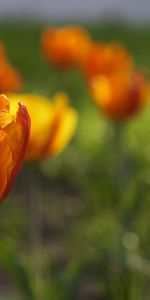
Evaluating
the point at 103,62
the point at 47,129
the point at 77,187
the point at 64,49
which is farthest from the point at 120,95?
the point at 77,187

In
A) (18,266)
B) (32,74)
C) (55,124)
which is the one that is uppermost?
(55,124)

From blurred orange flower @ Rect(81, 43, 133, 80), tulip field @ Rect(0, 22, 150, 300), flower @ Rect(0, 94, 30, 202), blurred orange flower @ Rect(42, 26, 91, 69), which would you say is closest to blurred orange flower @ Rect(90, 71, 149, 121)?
tulip field @ Rect(0, 22, 150, 300)

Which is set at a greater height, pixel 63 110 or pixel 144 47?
pixel 63 110

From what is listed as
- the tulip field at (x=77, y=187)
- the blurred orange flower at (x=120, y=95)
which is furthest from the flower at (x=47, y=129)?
the blurred orange flower at (x=120, y=95)

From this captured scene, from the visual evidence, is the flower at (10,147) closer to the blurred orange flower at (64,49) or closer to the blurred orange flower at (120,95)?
the blurred orange flower at (120,95)

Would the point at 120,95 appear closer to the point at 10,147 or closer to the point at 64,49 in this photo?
the point at 64,49

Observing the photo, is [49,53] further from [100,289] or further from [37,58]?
[37,58]

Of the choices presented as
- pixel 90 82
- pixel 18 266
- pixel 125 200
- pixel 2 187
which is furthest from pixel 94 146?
pixel 2 187

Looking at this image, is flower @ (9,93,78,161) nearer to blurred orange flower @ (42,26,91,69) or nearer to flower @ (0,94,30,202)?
flower @ (0,94,30,202)
